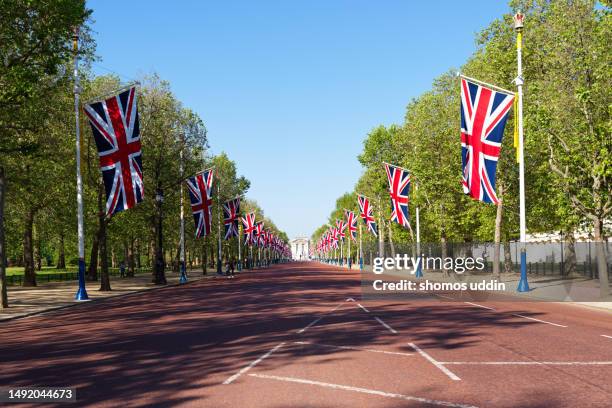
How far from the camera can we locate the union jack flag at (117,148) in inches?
968

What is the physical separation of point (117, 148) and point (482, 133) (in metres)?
15.5

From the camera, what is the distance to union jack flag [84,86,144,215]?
968 inches

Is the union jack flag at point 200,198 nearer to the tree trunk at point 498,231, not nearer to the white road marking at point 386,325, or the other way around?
the tree trunk at point 498,231

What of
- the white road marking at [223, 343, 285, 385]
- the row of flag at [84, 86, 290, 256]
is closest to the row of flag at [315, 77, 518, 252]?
the row of flag at [84, 86, 290, 256]

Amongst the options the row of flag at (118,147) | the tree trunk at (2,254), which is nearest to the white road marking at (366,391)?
the row of flag at (118,147)

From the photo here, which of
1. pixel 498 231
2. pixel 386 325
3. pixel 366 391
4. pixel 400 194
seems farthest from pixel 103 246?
pixel 366 391

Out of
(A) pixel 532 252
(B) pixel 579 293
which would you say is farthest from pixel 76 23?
(A) pixel 532 252

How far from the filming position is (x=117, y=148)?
24.9 m

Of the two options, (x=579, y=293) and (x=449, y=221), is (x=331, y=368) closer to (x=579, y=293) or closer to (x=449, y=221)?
(x=579, y=293)

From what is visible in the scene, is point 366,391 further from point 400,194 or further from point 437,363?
point 400,194

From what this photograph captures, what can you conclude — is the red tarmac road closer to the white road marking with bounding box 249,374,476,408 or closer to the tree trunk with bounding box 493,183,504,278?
the white road marking with bounding box 249,374,476,408

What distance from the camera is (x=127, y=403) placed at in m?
7.56

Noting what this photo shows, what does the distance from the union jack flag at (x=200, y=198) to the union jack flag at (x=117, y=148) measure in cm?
1690

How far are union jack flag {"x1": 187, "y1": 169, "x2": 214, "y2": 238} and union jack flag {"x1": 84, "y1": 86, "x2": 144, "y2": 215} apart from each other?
666 inches
